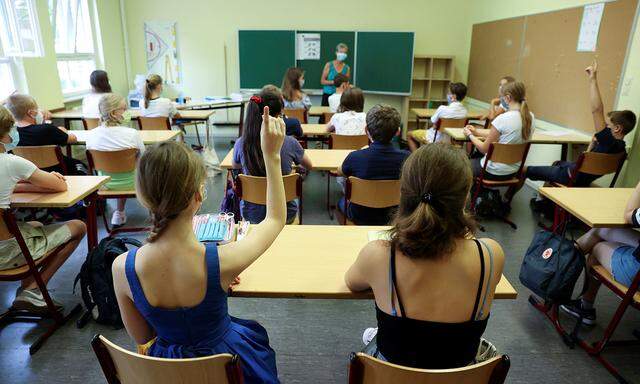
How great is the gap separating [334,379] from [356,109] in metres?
2.89

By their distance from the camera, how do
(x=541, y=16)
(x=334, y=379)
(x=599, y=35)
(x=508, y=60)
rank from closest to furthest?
(x=334, y=379), (x=599, y=35), (x=541, y=16), (x=508, y=60)

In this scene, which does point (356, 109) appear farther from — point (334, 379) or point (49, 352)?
point (49, 352)

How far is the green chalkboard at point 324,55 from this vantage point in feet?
23.6

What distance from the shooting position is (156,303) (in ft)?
3.67

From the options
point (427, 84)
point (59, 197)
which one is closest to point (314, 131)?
point (59, 197)

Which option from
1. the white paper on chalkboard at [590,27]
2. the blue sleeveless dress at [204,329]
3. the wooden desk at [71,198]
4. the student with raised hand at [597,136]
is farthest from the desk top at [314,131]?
the blue sleeveless dress at [204,329]

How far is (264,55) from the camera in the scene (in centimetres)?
732

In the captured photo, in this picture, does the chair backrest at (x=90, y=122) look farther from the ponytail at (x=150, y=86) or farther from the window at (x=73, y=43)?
the window at (x=73, y=43)

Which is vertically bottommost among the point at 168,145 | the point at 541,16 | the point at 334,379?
the point at 334,379

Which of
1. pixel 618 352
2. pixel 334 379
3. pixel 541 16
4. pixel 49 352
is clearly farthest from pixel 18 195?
pixel 541 16

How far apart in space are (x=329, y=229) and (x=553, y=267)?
49.2 inches

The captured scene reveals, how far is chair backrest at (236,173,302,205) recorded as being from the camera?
2.51 meters

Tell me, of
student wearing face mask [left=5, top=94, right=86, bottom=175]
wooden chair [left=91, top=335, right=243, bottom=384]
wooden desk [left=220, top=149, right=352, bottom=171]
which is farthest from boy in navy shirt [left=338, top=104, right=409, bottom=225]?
student wearing face mask [left=5, top=94, right=86, bottom=175]

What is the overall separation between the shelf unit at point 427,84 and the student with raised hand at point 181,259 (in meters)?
6.61
